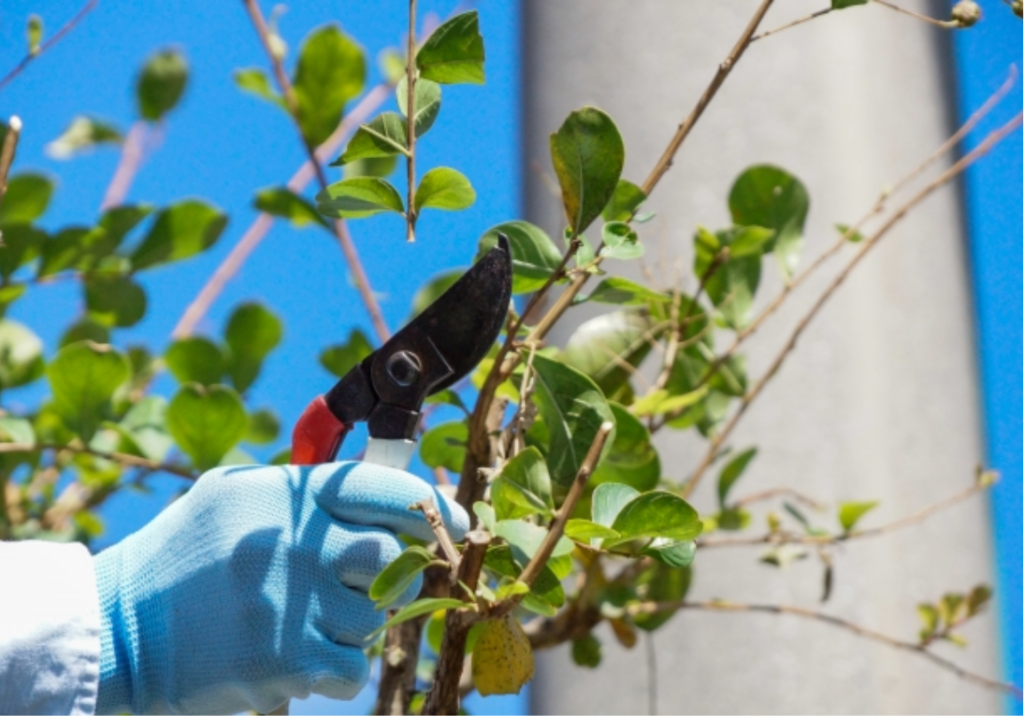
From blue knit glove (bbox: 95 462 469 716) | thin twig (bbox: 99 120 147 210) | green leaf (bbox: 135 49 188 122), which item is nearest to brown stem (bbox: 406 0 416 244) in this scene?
blue knit glove (bbox: 95 462 469 716)

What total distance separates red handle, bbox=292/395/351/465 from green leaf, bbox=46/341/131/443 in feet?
0.54

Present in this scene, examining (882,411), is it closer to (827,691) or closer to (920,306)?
(920,306)

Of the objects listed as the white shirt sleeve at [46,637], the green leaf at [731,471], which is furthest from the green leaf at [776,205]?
the white shirt sleeve at [46,637]

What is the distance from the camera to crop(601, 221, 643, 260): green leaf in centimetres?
44

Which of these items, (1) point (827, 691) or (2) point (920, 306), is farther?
(2) point (920, 306)

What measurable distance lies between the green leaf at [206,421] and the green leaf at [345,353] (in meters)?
0.12

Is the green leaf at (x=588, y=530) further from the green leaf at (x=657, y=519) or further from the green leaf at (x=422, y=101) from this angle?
the green leaf at (x=422, y=101)

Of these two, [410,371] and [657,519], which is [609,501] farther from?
[410,371]

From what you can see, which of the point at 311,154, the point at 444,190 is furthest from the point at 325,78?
the point at 444,190

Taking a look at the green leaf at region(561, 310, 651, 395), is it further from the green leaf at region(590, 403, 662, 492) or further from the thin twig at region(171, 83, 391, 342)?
the thin twig at region(171, 83, 391, 342)

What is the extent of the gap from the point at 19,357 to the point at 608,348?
0.44m

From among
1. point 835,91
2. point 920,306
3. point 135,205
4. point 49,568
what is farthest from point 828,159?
point 49,568

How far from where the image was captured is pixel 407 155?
0.44 meters

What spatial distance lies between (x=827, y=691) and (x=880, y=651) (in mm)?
60
